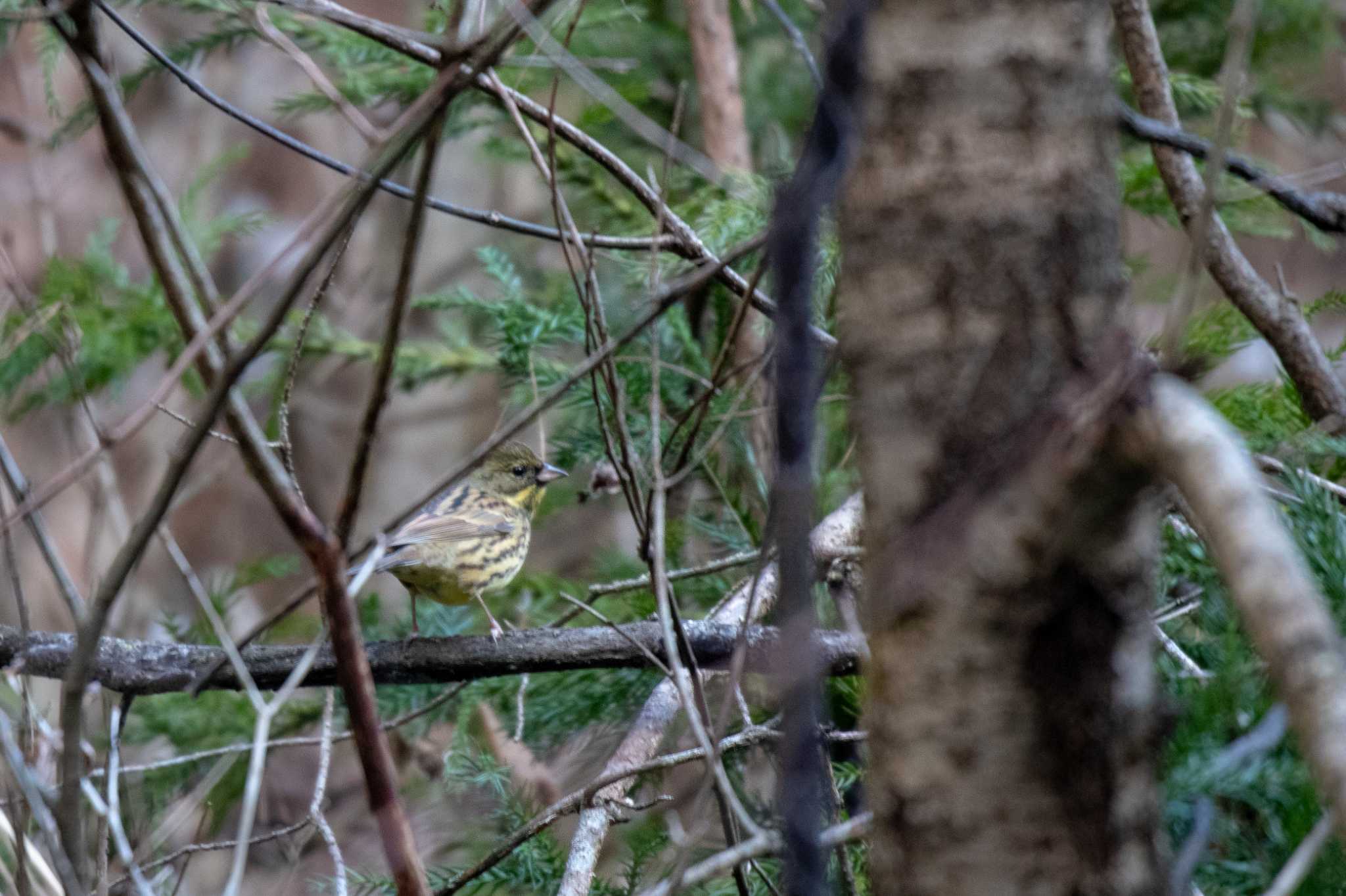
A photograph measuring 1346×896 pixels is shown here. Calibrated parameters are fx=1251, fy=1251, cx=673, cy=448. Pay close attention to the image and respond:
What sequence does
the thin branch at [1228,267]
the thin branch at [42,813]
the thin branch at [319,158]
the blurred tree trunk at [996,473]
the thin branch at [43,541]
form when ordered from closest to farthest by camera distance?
the blurred tree trunk at [996,473] → the thin branch at [42,813] → the thin branch at [43,541] → the thin branch at [319,158] → the thin branch at [1228,267]

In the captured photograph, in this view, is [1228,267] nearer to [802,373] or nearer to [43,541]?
[802,373]

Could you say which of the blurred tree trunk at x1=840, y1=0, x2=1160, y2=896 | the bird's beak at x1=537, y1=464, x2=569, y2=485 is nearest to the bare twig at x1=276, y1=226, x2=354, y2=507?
the blurred tree trunk at x1=840, y1=0, x2=1160, y2=896

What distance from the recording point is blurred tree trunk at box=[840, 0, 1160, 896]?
1274mm

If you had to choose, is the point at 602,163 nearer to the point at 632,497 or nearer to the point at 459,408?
the point at 632,497

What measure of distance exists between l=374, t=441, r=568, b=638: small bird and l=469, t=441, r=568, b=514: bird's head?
35mm

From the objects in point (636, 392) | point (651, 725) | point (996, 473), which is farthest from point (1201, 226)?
point (636, 392)

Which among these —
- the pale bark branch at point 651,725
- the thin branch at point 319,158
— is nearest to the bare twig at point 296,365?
the thin branch at point 319,158

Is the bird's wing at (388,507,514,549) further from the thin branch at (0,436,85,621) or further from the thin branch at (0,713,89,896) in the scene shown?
the thin branch at (0,713,89,896)

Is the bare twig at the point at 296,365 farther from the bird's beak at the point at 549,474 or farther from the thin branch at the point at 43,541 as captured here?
the bird's beak at the point at 549,474

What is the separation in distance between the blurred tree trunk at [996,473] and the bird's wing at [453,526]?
2626 mm

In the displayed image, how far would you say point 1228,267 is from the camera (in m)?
3.47

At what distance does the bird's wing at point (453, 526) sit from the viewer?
3.96 meters

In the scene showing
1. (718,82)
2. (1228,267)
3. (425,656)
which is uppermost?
(718,82)

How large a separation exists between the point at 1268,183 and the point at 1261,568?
1.28 meters
